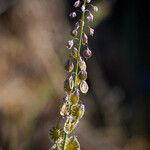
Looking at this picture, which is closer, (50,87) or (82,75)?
(82,75)

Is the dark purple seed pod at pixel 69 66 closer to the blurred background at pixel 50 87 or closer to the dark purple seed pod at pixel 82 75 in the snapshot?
the dark purple seed pod at pixel 82 75

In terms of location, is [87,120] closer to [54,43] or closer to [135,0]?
[54,43]

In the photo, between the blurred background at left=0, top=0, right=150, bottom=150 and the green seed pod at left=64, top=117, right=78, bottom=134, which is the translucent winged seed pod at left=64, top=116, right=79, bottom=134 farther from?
the blurred background at left=0, top=0, right=150, bottom=150

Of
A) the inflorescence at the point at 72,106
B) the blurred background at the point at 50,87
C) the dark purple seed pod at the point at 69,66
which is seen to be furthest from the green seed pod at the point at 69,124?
the blurred background at the point at 50,87

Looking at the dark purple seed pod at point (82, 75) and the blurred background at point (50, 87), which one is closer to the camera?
the dark purple seed pod at point (82, 75)

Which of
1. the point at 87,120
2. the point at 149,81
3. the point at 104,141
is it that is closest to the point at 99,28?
the point at 149,81

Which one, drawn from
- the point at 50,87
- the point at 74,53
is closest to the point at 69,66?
the point at 74,53

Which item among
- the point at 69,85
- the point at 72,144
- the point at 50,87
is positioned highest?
the point at 50,87

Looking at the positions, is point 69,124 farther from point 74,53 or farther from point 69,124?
point 74,53
